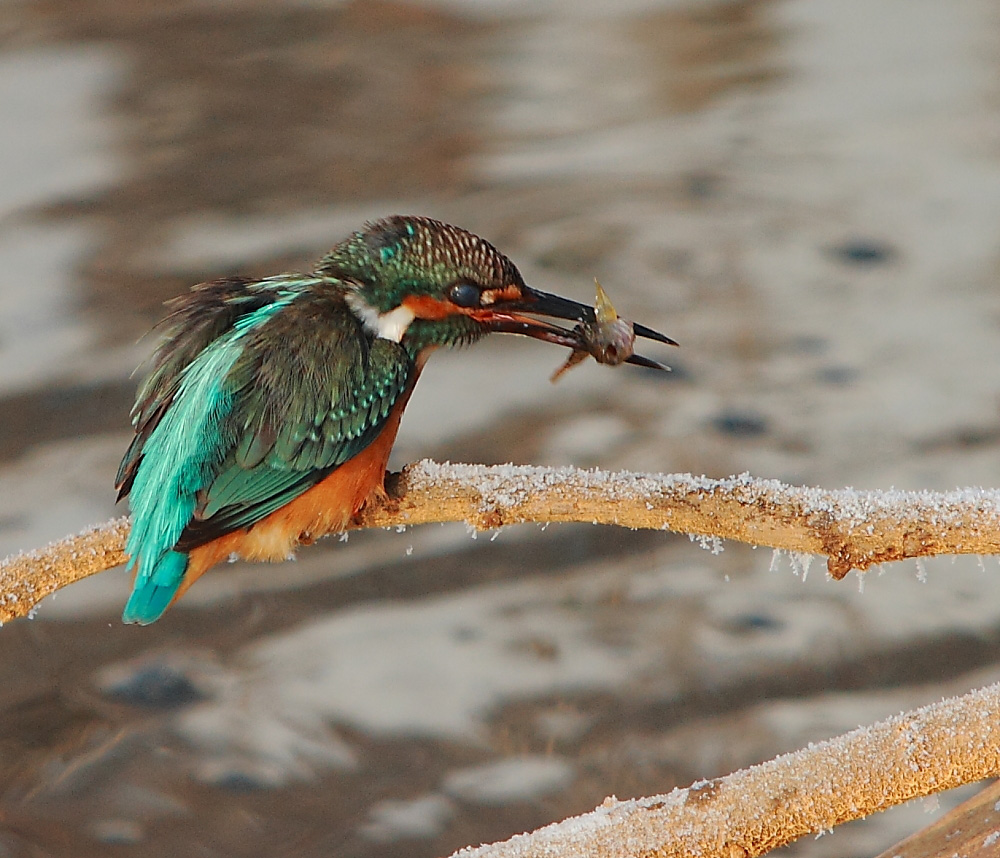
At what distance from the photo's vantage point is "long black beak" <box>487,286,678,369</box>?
1646mm

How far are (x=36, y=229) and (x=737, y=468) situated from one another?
208cm

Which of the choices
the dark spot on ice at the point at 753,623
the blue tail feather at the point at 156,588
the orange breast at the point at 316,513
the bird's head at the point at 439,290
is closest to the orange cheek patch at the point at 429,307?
the bird's head at the point at 439,290

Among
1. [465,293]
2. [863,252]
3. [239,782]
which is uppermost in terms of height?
[465,293]

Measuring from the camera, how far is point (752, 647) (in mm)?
2611

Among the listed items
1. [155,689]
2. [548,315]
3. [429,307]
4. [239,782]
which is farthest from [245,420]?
[155,689]

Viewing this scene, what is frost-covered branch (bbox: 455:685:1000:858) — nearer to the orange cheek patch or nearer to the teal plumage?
the teal plumage

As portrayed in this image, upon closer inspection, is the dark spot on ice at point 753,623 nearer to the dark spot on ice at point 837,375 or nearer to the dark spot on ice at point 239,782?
the dark spot on ice at point 837,375

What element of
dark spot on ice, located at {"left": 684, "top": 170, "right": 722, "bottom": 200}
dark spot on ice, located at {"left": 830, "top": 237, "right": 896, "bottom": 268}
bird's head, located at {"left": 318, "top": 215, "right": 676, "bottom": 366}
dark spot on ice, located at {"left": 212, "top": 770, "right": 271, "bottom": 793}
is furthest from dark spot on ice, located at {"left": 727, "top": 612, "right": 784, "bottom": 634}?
dark spot on ice, located at {"left": 684, "top": 170, "right": 722, "bottom": 200}

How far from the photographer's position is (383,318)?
174 cm

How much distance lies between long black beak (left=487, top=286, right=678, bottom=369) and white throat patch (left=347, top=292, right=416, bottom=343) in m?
0.12

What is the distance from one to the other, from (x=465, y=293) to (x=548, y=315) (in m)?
0.11

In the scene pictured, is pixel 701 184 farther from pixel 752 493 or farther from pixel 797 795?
pixel 797 795

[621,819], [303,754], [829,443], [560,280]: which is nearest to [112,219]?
[560,280]

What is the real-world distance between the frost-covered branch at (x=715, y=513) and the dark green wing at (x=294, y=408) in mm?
172
